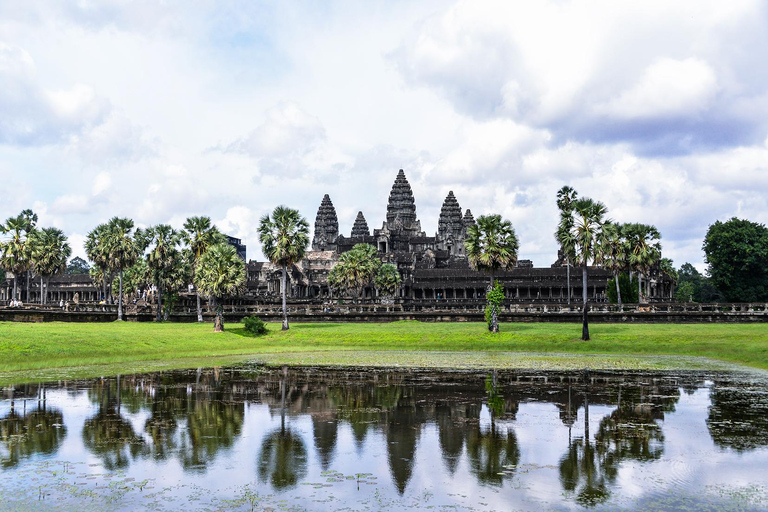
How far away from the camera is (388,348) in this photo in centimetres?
5194

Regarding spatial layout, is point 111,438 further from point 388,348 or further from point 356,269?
point 356,269

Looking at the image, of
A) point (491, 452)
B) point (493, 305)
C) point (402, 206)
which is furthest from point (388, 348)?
point (402, 206)

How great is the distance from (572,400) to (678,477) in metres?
10.3

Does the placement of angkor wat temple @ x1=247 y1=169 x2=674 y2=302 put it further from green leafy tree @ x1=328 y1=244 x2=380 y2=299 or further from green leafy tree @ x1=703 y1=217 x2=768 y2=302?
green leafy tree @ x1=328 y1=244 x2=380 y2=299

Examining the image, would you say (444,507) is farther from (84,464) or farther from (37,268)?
(37,268)

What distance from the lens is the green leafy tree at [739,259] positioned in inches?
3903

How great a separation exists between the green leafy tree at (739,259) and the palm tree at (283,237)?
63.2 m

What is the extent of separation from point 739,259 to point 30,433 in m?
100.0

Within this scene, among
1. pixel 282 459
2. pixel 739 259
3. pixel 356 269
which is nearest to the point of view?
pixel 282 459

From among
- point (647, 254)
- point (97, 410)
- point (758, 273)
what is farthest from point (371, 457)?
point (758, 273)

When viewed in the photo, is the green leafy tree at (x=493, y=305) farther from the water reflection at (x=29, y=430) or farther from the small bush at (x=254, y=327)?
the water reflection at (x=29, y=430)

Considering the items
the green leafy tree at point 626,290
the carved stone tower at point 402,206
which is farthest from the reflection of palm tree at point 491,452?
the carved stone tower at point 402,206

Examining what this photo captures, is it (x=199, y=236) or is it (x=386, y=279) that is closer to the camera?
(x=199, y=236)

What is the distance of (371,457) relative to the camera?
16688 mm
